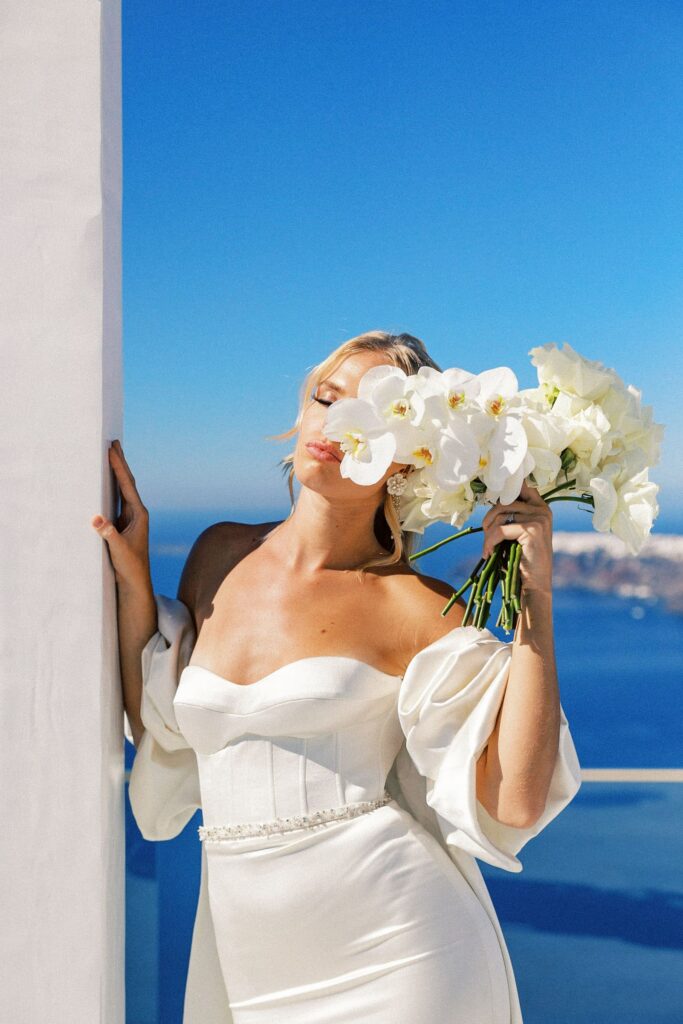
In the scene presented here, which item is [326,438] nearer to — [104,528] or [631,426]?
[104,528]

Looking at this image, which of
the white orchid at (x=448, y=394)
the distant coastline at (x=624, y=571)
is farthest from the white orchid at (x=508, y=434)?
the distant coastline at (x=624, y=571)

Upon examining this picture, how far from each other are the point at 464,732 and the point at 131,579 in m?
0.57

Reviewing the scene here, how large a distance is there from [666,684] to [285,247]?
5622mm

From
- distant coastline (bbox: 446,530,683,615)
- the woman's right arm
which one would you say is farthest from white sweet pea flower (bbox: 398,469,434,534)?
distant coastline (bbox: 446,530,683,615)

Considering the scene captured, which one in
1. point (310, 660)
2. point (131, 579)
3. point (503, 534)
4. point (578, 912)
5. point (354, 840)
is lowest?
point (578, 912)

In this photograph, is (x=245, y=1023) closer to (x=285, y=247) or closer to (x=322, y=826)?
(x=322, y=826)

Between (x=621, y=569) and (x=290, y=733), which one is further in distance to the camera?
(x=621, y=569)

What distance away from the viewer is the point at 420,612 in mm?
1812

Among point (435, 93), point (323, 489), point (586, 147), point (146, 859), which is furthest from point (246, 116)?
point (323, 489)

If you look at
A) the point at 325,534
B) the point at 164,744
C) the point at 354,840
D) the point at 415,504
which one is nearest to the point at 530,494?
the point at 415,504

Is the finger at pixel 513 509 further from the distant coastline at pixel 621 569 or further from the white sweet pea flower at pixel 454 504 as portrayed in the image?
the distant coastline at pixel 621 569

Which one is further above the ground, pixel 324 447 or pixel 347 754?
pixel 324 447

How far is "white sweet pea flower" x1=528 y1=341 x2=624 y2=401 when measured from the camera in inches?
59.0

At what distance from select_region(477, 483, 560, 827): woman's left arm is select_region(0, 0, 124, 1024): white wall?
0.60 meters
